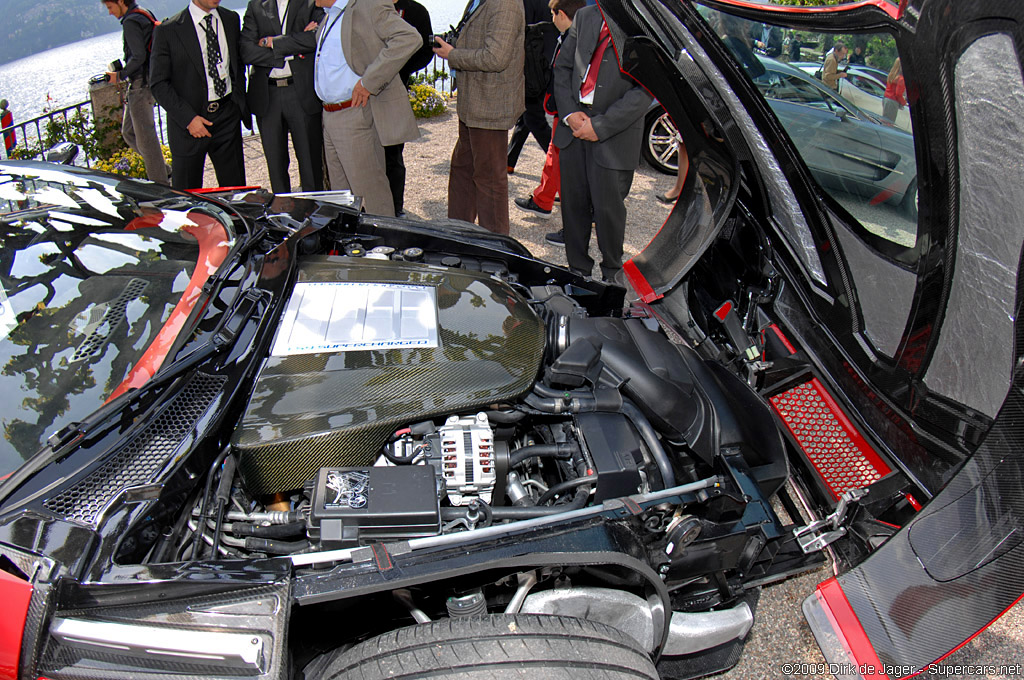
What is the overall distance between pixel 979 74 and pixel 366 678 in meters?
2.03

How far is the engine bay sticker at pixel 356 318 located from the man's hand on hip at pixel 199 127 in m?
2.99

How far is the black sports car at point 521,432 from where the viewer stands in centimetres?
149

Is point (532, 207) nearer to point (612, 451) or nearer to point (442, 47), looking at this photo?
point (442, 47)

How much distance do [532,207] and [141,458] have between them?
474cm

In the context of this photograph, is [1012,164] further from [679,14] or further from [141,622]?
[141,622]

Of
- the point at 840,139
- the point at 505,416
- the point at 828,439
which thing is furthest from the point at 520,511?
the point at 840,139

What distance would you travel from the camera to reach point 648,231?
564 centimetres

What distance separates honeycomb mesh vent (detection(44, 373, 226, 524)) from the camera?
148 cm

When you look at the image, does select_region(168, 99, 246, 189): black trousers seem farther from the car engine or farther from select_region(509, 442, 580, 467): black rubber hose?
select_region(509, 442, 580, 467): black rubber hose

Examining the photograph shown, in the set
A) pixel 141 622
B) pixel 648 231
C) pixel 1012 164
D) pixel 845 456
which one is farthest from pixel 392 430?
pixel 648 231

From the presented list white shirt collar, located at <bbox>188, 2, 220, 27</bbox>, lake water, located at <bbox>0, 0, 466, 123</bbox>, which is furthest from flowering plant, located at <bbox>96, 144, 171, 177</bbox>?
white shirt collar, located at <bbox>188, 2, 220, 27</bbox>

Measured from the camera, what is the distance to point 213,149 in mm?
4902

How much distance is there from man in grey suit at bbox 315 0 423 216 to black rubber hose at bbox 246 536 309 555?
3277 mm

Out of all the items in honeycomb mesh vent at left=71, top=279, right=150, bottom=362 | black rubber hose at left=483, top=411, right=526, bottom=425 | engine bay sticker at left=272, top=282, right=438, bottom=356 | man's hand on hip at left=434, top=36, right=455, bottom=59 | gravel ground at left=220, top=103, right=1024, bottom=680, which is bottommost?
gravel ground at left=220, top=103, right=1024, bottom=680
